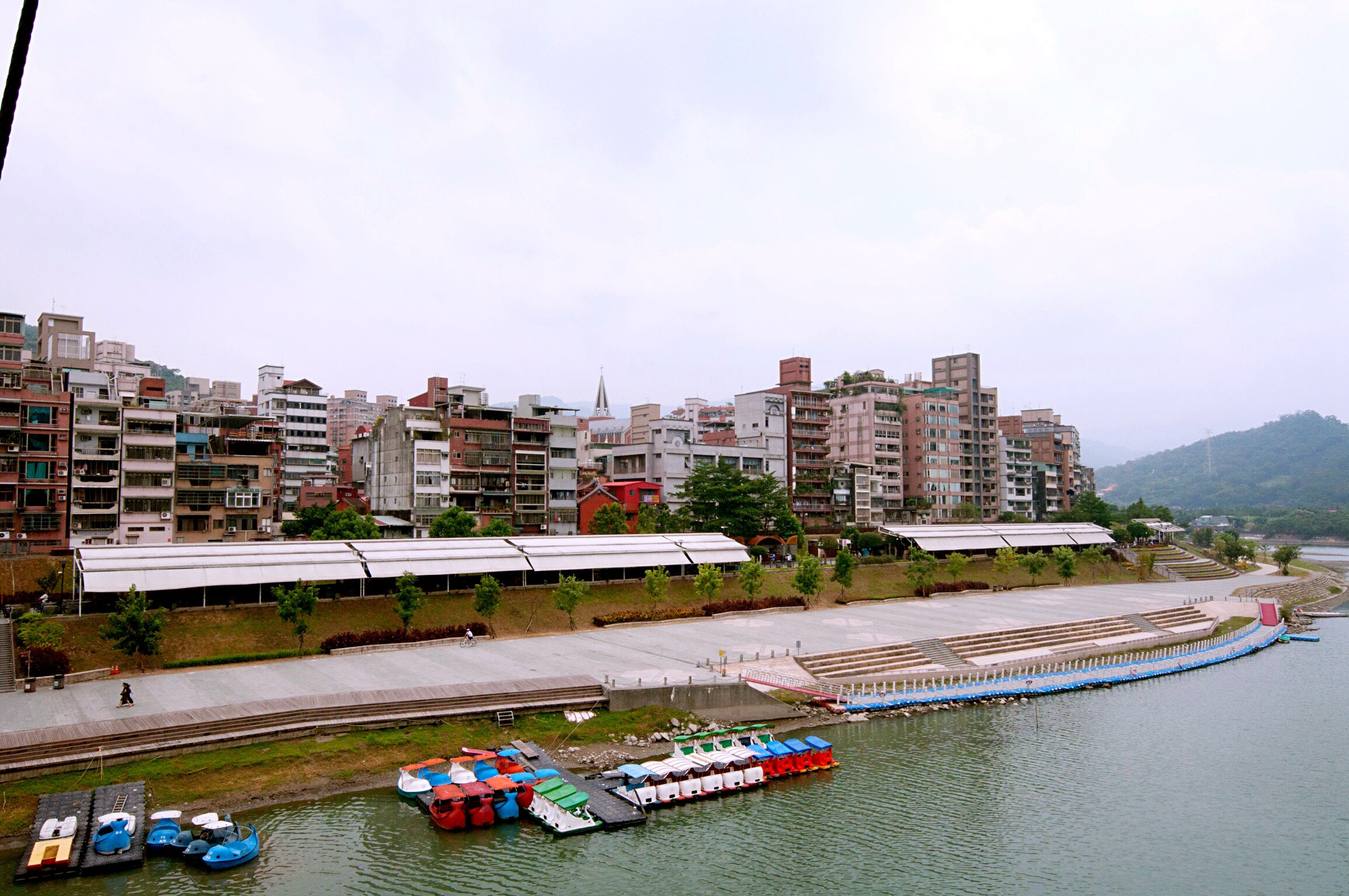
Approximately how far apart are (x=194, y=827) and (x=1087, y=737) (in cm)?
3015

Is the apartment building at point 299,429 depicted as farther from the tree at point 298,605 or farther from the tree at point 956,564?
the tree at point 956,564

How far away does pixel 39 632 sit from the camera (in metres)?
32.9

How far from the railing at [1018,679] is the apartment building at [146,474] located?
1629 inches

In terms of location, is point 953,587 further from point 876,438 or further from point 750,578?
point 876,438

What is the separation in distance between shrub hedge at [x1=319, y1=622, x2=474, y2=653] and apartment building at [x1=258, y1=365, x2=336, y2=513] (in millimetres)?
52413

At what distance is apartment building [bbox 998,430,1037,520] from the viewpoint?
113m

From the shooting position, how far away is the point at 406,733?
29.3 metres

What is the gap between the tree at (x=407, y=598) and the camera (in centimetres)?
4225

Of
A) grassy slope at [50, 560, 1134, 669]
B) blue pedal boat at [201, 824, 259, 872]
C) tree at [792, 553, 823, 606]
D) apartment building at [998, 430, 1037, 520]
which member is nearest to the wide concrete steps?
blue pedal boat at [201, 824, 259, 872]

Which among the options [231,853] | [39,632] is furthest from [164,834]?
[39,632]

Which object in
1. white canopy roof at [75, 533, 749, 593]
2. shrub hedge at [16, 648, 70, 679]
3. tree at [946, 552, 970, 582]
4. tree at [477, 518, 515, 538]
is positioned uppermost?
Answer: tree at [477, 518, 515, 538]

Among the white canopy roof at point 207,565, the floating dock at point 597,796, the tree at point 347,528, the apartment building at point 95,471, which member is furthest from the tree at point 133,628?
the apartment building at point 95,471

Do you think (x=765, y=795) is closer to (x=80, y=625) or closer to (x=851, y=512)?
(x=80, y=625)

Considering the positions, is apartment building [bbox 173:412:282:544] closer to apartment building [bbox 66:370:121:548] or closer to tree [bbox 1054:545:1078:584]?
apartment building [bbox 66:370:121:548]
